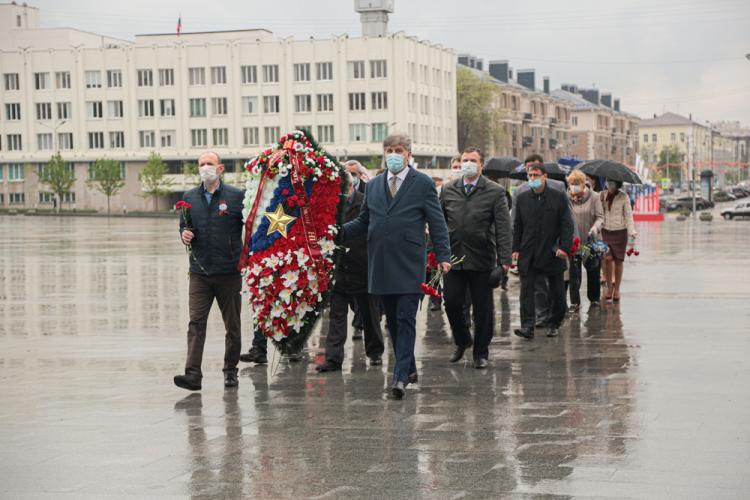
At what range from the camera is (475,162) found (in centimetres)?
1122

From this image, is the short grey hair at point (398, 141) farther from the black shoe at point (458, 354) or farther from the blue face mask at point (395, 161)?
the black shoe at point (458, 354)

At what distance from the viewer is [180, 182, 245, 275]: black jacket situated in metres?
10.2

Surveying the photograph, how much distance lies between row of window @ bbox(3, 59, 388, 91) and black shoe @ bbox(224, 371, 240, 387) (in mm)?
95448

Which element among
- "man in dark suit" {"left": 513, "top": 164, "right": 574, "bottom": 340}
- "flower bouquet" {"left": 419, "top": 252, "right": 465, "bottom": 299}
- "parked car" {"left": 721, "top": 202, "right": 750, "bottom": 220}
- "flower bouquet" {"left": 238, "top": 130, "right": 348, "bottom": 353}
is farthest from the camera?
"parked car" {"left": 721, "top": 202, "right": 750, "bottom": 220}

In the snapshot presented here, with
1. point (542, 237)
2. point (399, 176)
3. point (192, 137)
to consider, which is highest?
point (192, 137)

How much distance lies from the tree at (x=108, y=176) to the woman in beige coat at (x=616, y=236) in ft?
295

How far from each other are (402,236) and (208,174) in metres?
1.73

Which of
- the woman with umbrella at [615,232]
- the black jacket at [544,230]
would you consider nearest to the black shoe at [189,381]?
the black jacket at [544,230]

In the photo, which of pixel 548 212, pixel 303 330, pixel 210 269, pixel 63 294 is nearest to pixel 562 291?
pixel 548 212

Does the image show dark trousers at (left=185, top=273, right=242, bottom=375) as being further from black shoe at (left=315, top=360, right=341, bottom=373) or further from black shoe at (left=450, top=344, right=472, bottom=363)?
black shoe at (left=450, top=344, right=472, bottom=363)

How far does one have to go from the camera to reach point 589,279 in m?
16.8

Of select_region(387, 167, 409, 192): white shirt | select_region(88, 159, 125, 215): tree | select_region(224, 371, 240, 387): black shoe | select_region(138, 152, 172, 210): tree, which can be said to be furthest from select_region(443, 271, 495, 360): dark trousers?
select_region(88, 159, 125, 215): tree

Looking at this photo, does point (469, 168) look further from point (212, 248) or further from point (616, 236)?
point (616, 236)

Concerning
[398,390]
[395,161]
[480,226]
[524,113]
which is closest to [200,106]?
[524,113]
